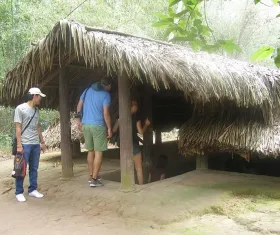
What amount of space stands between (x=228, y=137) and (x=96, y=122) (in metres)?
2.09

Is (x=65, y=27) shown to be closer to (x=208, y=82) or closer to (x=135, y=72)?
(x=135, y=72)

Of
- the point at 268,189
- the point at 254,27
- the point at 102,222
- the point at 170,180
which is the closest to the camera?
the point at 102,222

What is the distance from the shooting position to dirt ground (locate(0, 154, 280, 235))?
3.70 metres

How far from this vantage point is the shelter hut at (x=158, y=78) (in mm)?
4309

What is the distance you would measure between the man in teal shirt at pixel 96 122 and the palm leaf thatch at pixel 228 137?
150 cm

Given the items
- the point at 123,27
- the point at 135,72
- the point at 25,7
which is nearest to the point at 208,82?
the point at 135,72

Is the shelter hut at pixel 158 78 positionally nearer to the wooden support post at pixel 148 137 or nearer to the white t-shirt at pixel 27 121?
the white t-shirt at pixel 27 121

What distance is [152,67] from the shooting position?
4.23 m

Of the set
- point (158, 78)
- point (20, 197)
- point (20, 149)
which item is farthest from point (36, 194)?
point (158, 78)

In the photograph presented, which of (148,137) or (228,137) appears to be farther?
(148,137)

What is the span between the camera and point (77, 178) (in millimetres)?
5730

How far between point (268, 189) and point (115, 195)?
2189mm

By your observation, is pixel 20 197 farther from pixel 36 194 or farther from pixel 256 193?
pixel 256 193

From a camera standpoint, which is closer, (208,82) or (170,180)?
(208,82)
